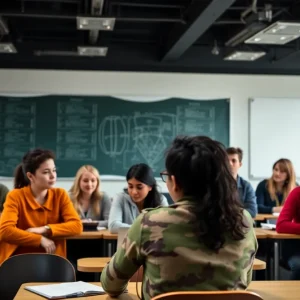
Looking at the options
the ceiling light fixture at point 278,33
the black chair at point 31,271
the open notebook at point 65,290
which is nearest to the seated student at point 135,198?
the black chair at point 31,271

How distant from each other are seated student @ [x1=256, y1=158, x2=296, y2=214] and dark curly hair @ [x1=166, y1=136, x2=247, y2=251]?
172 inches

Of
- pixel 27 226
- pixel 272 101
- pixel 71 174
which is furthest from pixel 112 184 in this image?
pixel 27 226

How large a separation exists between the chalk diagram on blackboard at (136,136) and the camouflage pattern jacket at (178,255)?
5.47 m

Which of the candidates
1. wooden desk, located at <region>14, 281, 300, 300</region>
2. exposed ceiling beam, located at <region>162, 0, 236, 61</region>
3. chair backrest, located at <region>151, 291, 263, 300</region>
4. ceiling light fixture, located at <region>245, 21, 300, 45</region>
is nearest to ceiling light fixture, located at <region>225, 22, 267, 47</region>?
ceiling light fixture, located at <region>245, 21, 300, 45</region>

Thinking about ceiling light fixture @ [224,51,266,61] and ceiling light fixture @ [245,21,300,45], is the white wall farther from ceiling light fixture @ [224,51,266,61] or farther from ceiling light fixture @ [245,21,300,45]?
ceiling light fixture @ [245,21,300,45]

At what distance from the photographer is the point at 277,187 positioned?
20.6 ft

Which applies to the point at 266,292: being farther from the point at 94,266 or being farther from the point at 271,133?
the point at 271,133

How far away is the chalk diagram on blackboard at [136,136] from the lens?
740 centimetres

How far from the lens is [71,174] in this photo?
289 inches

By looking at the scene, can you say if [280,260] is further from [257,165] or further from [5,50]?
[5,50]

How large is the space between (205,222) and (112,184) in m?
5.62

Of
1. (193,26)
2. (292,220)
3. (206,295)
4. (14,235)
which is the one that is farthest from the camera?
(193,26)

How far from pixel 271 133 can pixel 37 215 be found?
4.94 metres

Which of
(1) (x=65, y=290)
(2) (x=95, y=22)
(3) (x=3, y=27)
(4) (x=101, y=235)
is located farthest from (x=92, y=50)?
(1) (x=65, y=290)
